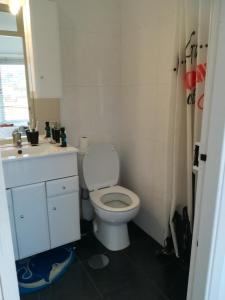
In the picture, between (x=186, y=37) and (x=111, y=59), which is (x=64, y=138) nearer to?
(x=111, y=59)

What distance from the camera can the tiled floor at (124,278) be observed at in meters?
1.61

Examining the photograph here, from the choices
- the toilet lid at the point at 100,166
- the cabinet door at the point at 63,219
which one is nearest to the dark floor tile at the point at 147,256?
the cabinet door at the point at 63,219

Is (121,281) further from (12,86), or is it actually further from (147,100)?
(12,86)

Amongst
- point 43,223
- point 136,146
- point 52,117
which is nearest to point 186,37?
point 136,146

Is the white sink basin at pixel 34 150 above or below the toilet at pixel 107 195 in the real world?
above

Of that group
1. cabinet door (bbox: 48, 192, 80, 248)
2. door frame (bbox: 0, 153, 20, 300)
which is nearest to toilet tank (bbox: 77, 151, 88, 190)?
cabinet door (bbox: 48, 192, 80, 248)

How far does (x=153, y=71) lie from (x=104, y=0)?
0.81 metres

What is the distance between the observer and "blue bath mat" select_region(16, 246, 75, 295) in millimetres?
1689

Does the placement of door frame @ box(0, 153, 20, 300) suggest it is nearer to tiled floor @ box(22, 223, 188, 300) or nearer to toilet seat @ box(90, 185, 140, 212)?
tiled floor @ box(22, 223, 188, 300)

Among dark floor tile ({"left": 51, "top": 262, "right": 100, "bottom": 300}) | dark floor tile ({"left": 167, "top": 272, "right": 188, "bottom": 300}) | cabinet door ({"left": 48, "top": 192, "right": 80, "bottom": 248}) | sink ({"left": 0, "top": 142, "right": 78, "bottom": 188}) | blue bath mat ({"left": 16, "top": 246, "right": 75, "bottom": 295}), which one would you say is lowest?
dark floor tile ({"left": 51, "top": 262, "right": 100, "bottom": 300})

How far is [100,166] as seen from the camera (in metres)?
2.22

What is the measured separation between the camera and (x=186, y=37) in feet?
4.88

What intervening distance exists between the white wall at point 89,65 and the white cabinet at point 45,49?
0.16 metres

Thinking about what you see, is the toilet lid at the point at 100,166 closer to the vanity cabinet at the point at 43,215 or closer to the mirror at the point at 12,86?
the vanity cabinet at the point at 43,215
